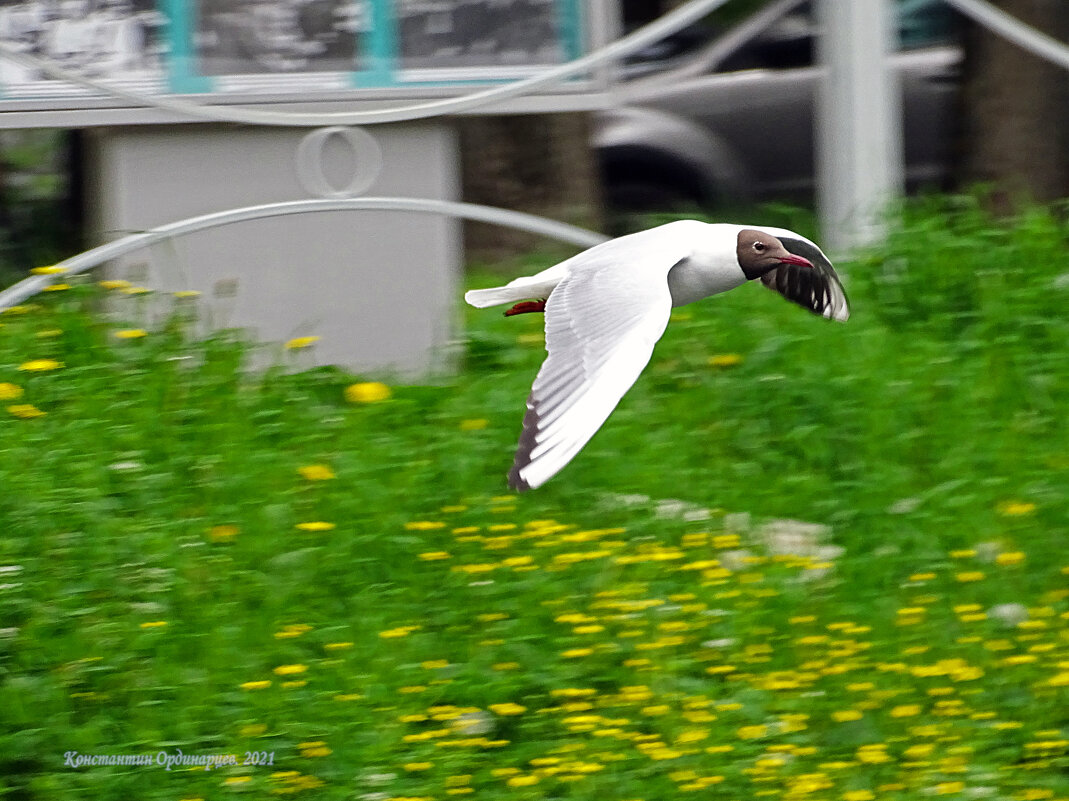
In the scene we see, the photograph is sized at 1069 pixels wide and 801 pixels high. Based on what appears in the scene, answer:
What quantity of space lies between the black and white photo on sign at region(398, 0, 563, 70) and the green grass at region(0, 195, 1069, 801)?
87 centimetres

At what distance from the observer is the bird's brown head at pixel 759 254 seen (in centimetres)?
322

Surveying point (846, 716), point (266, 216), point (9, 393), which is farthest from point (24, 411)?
point (846, 716)

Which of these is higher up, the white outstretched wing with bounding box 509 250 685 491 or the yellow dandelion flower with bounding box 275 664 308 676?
the white outstretched wing with bounding box 509 250 685 491

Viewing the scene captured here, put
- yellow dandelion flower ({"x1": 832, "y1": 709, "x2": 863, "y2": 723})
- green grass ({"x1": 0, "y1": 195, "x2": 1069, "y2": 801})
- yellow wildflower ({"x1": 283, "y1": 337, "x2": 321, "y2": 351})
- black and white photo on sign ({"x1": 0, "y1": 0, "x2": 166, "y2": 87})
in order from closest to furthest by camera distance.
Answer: green grass ({"x1": 0, "y1": 195, "x2": 1069, "y2": 801})
yellow dandelion flower ({"x1": 832, "y1": 709, "x2": 863, "y2": 723})
yellow wildflower ({"x1": 283, "y1": 337, "x2": 321, "y2": 351})
black and white photo on sign ({"x1": 0, "y1": 0, "x2": 166, "y2": 87})

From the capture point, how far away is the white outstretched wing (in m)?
2.76

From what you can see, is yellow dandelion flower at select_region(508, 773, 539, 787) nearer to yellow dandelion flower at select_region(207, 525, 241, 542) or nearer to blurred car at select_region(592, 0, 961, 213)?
yellow dandelion flower at select_region(207, 525, 241, 542)

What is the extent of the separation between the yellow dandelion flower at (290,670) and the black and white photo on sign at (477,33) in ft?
7.92

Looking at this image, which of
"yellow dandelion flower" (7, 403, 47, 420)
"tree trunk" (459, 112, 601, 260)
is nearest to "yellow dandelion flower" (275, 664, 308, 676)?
"yellow dandelion flower" (7, 403, 47, 420)

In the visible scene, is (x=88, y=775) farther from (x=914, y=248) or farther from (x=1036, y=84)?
(x=1036, y=84)

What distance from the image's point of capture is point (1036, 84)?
689cm

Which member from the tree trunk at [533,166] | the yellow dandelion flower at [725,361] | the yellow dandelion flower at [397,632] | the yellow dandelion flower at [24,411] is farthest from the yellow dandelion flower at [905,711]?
the tree trunk at [533,166]

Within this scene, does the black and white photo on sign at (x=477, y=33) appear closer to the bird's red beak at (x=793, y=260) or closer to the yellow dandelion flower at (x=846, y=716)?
the bird's red beak at (x=793, y=260)

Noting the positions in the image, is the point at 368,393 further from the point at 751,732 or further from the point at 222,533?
the point at 751,732

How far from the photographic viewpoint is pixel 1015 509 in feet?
14.0
